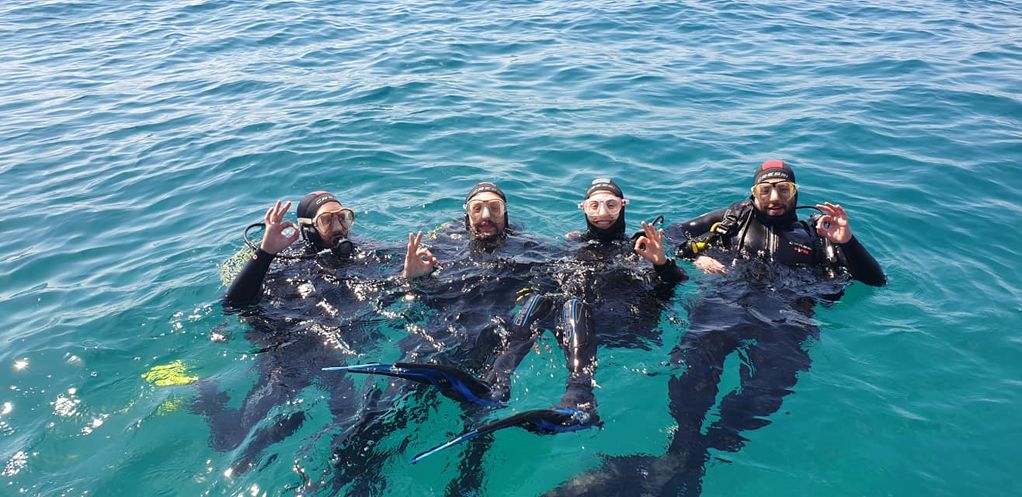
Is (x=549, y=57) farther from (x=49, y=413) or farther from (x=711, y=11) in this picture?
(x=49, y=413)

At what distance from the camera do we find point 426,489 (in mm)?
4047

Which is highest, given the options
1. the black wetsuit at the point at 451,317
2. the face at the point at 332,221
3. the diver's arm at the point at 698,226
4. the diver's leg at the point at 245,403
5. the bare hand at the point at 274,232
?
the bare hand at the point at 274,232

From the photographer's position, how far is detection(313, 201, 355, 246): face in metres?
6.33

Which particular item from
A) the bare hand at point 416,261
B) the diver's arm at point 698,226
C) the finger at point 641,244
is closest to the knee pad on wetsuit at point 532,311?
the finger at point 641,244

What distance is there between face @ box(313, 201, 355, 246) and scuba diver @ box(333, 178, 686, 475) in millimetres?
996

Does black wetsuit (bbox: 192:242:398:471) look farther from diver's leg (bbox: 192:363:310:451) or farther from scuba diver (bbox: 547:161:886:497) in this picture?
scuba diver (bbox: 547:161:886:497)

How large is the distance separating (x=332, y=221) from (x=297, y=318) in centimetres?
116

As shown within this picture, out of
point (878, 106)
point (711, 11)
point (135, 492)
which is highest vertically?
point (711, 11)

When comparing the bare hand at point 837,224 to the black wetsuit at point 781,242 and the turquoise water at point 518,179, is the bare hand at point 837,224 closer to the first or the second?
the black wetsuit at point 781,242

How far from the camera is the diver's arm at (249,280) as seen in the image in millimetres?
5508

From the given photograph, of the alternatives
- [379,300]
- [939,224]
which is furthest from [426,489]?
[939,224]

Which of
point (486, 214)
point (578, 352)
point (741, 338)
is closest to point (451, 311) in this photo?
point (486, 214)

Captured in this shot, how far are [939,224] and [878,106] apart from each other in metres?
4.51

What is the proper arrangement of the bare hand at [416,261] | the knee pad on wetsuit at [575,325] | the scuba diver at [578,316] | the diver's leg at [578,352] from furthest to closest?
1. the bare hand at [416,261]
2. the knee pad on wetsuit at [575,325]
3. the diver's leg at [578,352]
4. the scuba diver at [578,316]
